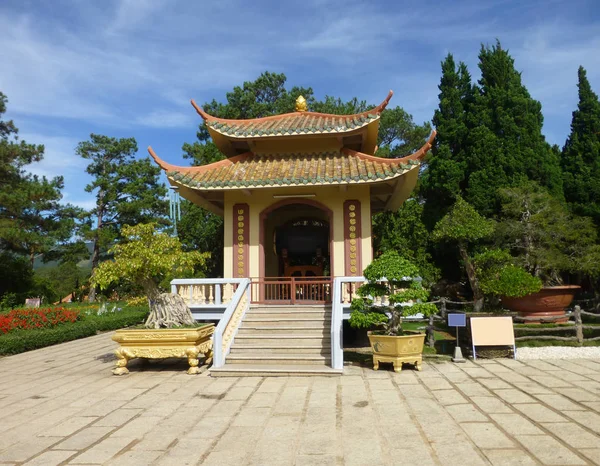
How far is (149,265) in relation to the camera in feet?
25.6

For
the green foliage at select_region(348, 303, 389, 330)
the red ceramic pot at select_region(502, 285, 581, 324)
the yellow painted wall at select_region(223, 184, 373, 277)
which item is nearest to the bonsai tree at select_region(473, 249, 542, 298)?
the red ceramic pot at select_region(502, 285, 581, 324)

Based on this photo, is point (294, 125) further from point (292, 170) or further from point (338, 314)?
point (338, 314)

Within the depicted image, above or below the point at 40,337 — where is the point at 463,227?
above

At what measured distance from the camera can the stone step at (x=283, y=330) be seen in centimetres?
848

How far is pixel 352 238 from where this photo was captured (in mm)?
10594

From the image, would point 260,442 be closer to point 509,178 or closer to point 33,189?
point 509,178

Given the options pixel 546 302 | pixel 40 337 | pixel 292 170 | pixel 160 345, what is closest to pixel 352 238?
pixel 292 170

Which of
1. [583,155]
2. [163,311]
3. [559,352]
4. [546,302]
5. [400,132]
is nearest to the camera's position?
[163,311]

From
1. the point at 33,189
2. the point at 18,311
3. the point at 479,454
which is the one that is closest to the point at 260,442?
the point at 479,454

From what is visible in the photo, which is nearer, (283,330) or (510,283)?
(283,330)

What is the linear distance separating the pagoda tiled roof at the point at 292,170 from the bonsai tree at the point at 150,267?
231 centimetres

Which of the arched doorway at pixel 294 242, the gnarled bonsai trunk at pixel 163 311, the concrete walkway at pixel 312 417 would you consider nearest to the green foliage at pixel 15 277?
the arched doorway at pixel 294 242

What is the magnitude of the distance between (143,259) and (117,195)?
24546 mm

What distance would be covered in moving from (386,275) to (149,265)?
13.1 feet
